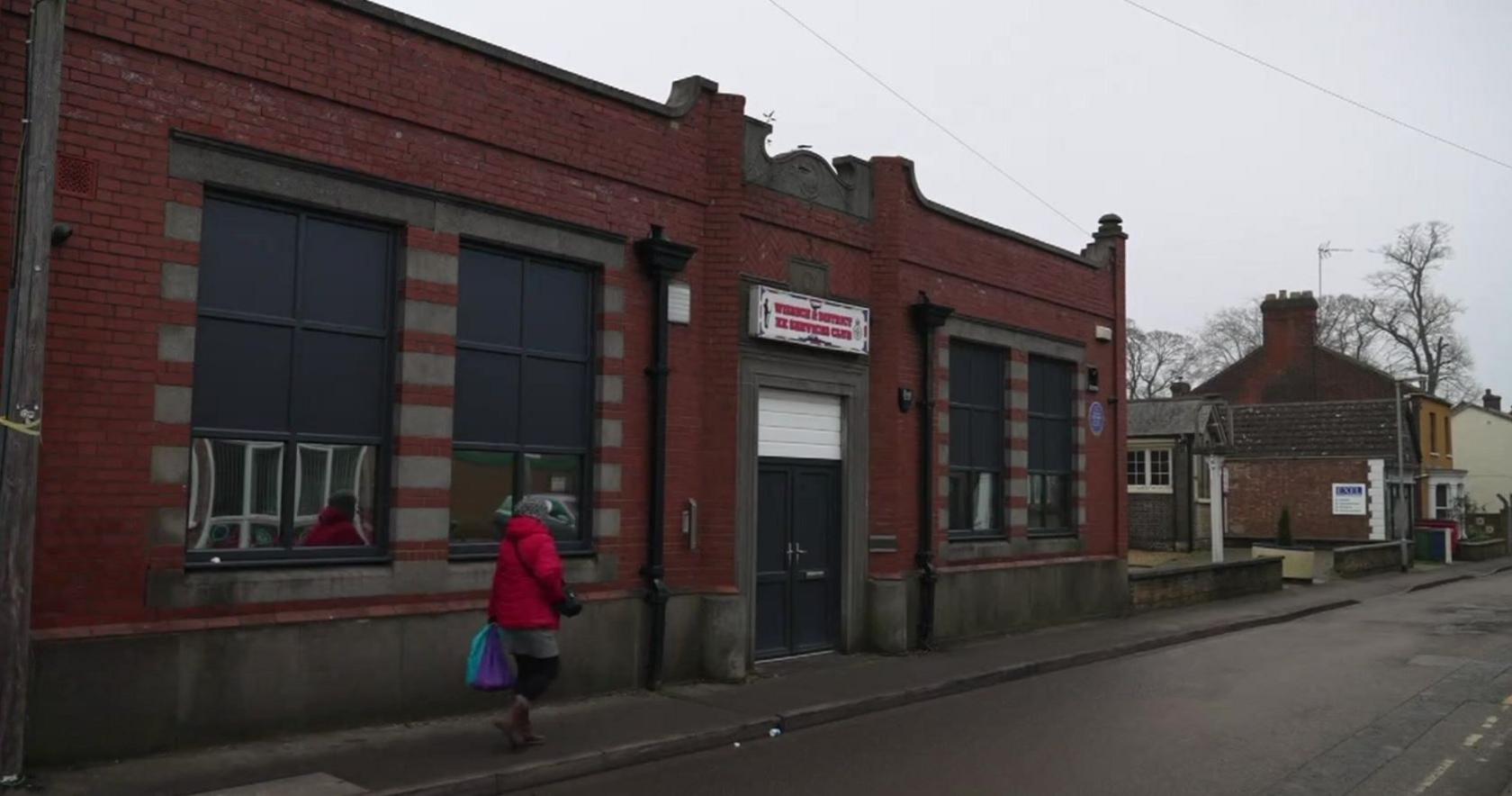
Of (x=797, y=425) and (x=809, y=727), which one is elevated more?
(x=797, y=425)

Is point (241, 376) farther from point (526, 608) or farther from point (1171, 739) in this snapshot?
point (1171, 739)

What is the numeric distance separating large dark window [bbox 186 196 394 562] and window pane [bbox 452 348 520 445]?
69 cm

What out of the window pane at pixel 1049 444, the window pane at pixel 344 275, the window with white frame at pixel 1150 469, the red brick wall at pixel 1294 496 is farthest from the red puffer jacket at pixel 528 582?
the red brick wall at pixel 1294 496

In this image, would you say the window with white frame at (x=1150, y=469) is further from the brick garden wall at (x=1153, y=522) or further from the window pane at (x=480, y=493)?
the window pane at (x=480, y=493)

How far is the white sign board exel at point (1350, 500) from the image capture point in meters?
37.2

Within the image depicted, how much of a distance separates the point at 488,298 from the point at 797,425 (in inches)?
160

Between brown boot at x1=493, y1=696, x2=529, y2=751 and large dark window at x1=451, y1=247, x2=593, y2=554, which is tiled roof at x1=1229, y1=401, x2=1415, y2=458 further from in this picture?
brown boot at x1=493, y1=696, x2=529, y2=751

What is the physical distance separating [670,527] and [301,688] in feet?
13.0

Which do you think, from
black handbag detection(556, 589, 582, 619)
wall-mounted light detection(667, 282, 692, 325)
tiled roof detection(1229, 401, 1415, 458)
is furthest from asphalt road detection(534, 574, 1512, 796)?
tiled roof detection(1229, 401, 1415, 458)

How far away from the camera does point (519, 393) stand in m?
10.4

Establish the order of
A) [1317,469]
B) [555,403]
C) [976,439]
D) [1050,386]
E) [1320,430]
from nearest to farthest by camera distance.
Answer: [555,403] < [976,439] < [1050,386] < [1317,469] < [1320,430]

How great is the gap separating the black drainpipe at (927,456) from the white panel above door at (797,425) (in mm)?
1440

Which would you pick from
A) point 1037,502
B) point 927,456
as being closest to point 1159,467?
point 1037,502

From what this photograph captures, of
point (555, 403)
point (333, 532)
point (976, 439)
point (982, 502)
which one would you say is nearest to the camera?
point (333, 532)
